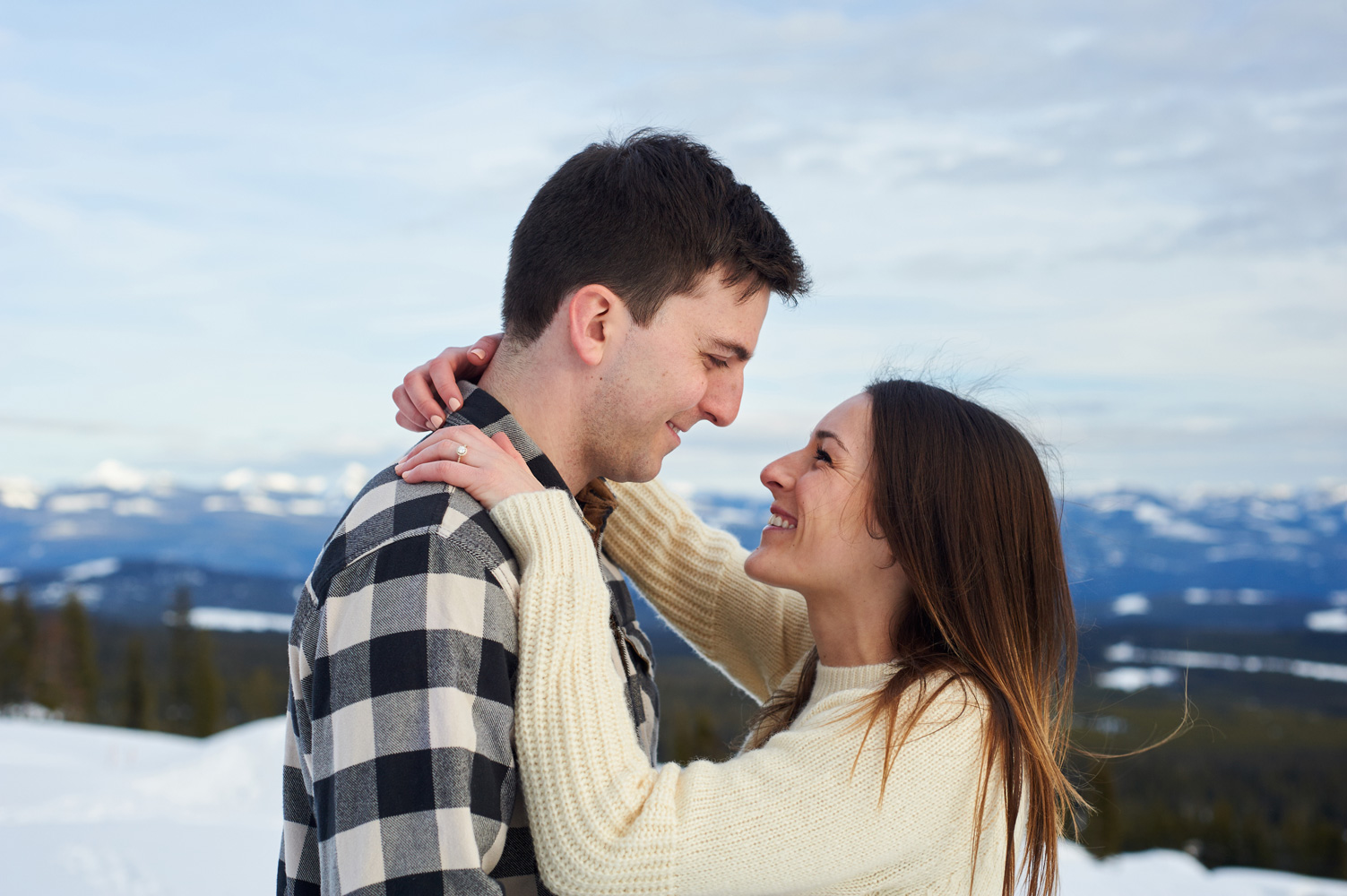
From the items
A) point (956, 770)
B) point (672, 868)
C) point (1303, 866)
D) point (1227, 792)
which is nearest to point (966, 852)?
point (956, 770)

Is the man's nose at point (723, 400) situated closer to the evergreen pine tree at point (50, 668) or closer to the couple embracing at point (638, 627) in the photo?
the couple embracing at point (638, 627)


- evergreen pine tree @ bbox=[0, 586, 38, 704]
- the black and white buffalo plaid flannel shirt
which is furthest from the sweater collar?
evergreen pine tree @ bbox=[0, 586, 38, 704]

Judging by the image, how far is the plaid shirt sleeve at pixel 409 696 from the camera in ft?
6.53

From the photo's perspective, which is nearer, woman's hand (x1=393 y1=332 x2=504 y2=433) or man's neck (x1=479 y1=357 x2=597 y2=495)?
man's neck (x1=479 y1=357 x2=597 y2=495)

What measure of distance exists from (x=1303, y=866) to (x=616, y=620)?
268ft

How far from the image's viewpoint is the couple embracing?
2078 millimetres

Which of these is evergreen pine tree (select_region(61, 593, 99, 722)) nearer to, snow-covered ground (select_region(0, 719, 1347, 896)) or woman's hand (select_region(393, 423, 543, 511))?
snow-covered ground (select_region(0, 719, 1347, 896))

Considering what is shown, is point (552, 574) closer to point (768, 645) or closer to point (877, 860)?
point (877, 860)

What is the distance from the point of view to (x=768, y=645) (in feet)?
12.9

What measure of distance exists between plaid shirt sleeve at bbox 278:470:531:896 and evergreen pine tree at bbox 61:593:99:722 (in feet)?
236

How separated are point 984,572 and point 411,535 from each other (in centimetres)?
175

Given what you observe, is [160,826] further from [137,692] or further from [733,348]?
[137,692]

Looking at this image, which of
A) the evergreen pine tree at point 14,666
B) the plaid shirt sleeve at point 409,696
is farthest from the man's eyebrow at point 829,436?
the evergreen pine tree at point 14,666

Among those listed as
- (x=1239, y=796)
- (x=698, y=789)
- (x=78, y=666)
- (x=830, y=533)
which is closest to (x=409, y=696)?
(x=698, y=789)
